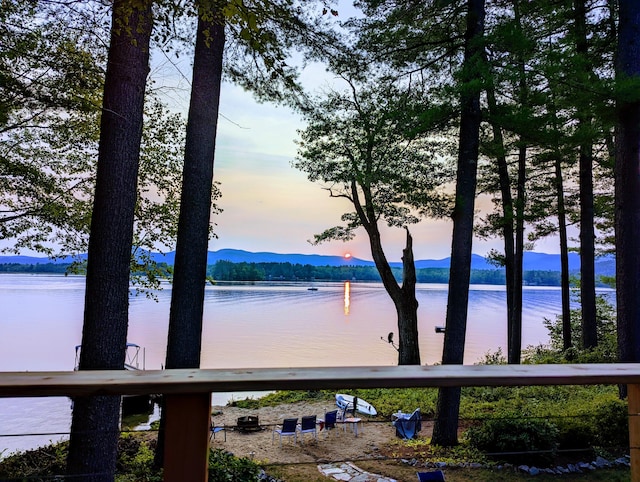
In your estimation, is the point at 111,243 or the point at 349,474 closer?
the point at 111,243

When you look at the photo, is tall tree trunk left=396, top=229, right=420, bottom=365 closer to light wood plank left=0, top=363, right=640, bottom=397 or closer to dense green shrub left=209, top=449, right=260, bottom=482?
dense green shrub left=209, top=449, right=260, bottom=482

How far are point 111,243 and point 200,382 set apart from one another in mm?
Answer: 2106

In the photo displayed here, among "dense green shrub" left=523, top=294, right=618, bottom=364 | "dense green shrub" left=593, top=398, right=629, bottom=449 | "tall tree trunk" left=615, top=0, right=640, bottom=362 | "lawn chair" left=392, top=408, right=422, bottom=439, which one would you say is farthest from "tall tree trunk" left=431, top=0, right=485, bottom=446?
"dense green shrub" left=523, top=294, right=618, bottom=364

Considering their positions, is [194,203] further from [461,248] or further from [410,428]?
[410,428]

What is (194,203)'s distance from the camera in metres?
4.27

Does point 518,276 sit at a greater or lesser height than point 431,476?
greater

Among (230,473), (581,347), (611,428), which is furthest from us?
(581,347)

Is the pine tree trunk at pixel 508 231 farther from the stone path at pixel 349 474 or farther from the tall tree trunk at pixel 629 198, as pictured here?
the stone path at pixel 349 474

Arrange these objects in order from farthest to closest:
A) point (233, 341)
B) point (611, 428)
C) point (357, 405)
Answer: point (233, 341) → point (357, 405) → point (611, 428)

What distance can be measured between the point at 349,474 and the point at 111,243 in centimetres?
367

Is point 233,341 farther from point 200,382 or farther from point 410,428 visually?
point 200,382

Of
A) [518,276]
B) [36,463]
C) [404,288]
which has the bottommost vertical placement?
[36,463]

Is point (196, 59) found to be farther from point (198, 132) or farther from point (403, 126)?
point (403, 126)

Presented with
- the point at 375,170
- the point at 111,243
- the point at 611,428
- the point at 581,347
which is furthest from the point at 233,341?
the point at 111,243
